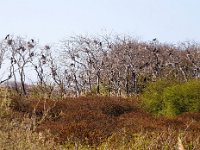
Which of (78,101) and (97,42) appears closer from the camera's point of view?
(78,101)

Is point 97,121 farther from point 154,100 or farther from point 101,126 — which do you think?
point 154,100

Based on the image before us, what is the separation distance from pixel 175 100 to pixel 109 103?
2448 mm

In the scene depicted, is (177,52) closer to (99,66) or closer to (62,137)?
(99,66)

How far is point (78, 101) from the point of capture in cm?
1800

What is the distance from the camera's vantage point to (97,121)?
46.4ft

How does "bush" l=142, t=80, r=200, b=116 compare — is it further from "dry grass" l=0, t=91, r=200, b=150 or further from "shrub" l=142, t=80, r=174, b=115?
"dry grass" l=0, t=91, r=200, b=150

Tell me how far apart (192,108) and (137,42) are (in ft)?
85.6

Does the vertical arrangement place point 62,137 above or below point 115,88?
below

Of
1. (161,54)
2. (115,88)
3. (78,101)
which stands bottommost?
(78,101)

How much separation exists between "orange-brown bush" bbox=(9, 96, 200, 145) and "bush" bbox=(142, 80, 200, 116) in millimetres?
556

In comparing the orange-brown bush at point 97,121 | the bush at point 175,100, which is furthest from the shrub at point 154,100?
the orange-brown bush at point 97,121

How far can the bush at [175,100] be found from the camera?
16.7 metres

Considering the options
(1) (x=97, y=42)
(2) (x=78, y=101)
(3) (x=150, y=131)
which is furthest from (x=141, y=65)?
(3) (x=150, y=131)

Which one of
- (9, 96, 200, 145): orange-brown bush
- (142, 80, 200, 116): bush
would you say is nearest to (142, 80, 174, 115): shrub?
(142, 80, 200, 116): bush
